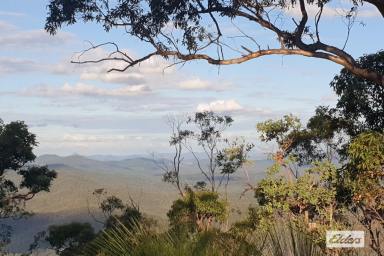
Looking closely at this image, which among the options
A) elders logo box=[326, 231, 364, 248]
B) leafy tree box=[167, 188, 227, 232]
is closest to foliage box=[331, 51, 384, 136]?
elders logo box=[326, 231, 364, 248]

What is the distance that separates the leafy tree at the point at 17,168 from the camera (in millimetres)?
26312

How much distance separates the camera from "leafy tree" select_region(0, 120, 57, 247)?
86.3 ft

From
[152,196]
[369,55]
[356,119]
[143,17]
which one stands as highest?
[143,17]

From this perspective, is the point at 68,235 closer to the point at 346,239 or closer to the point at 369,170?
the point at 369,170

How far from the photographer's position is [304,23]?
489 inches

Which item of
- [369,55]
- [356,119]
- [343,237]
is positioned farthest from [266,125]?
[343,237]

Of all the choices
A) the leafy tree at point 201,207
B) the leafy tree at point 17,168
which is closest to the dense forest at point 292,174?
the leafy tree at point 201,207

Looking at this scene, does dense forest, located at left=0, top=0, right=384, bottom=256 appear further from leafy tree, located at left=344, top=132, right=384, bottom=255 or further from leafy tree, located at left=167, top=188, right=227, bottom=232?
leafy tree, located at left=167, top=188, right=227, bottom=232

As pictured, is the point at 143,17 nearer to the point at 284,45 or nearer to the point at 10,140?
the point at 284,45

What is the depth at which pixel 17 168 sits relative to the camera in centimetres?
2759

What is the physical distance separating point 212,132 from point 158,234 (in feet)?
107

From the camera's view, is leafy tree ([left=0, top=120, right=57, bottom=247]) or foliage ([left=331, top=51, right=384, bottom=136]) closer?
foliage ([left=331, top=51, right=384, bottom=136])

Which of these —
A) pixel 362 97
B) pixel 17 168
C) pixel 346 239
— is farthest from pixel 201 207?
pixel 346 239

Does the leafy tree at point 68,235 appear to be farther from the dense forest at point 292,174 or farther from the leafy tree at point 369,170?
the leafy tree at point 369,170
